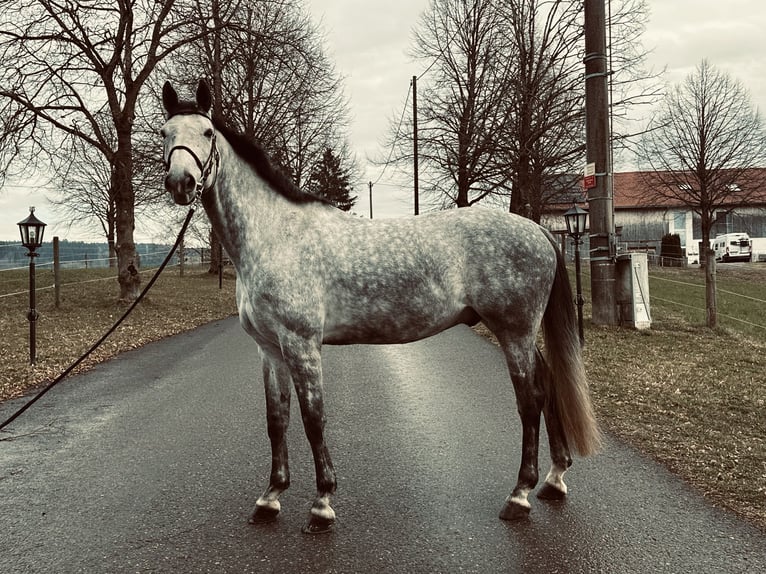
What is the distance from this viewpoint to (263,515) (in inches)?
133

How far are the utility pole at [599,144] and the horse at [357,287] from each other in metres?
7.36

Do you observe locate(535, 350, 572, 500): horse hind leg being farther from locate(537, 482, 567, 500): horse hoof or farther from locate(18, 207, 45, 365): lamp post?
locate(18, 207, 45, 365): lamp post

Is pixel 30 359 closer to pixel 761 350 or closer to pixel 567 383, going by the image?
pixel 567 383

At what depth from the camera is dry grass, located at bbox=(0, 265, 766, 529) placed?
13.7 ft

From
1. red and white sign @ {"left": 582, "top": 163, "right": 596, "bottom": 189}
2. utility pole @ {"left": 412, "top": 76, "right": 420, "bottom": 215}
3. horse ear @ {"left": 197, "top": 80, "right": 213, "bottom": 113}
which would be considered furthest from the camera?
utility pole @ {"left": 412, "top": 76, "right": 420, "bottom": 215}

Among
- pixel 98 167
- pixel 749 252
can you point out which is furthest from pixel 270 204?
pixel 749 252

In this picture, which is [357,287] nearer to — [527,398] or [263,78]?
[527,398]

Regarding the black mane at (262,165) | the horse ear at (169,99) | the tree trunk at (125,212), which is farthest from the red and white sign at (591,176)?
the tree trunk at (125,212)

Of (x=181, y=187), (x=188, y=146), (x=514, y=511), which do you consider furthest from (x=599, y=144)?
(x=181, y=187)

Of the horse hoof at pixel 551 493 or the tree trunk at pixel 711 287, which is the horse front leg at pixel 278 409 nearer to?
the horse hoof at pixel 551 493

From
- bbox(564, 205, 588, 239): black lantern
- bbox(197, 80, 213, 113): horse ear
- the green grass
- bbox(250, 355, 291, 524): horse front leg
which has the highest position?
bbox(564, 205, 588, 239): black lantern

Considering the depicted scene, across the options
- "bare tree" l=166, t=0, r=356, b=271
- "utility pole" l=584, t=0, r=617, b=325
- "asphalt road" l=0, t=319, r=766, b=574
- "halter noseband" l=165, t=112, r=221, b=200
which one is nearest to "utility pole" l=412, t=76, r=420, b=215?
"bare tree" l=166, t=0, r=356, b=271

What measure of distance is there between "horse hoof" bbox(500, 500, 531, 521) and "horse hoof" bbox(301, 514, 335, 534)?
99 cm

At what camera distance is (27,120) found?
1420 centimetres
